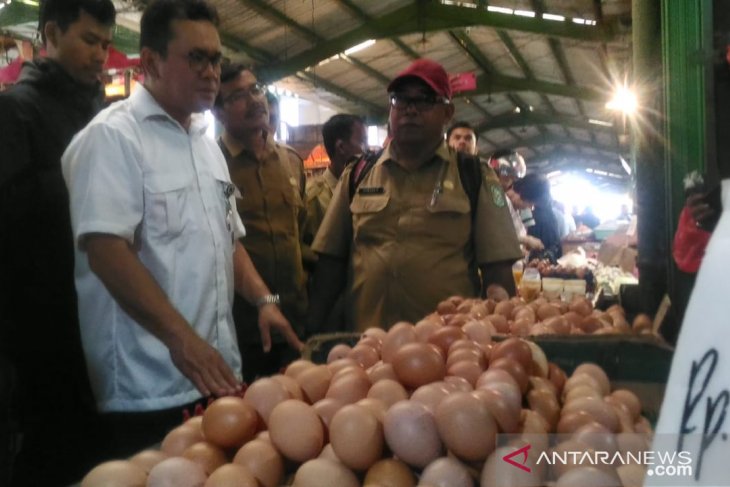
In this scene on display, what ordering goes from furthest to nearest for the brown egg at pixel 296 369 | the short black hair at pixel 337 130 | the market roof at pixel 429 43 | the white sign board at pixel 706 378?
the market roof at pixel 429 43 → the short black hair at pixel 337 130 → the brown egg at pixel 296 369 → the white sign board at pixel 706 378

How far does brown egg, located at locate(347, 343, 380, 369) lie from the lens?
175cm

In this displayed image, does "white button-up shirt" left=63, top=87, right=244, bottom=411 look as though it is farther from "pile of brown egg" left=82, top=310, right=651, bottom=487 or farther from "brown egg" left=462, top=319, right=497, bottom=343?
"brown egg" left=462, top=319, right=497, bottom=343

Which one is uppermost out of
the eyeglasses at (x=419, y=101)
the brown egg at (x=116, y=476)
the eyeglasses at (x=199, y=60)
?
the eyeglasses at (x=199, y=60)

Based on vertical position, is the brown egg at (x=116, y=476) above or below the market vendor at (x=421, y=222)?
below

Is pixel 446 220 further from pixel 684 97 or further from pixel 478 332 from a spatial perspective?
pixel 478 332

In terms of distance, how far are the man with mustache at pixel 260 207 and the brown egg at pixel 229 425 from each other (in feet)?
5.93

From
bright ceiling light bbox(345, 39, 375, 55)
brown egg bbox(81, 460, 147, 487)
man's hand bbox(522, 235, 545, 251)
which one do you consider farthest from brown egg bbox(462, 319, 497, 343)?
bright ceiling light bbox(345, 39, 375, 55)

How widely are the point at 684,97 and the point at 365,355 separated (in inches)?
55.2

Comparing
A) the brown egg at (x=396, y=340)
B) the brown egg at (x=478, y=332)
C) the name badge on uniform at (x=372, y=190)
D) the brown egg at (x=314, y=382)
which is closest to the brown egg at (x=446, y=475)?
the brown egg at (x=314, y=382)

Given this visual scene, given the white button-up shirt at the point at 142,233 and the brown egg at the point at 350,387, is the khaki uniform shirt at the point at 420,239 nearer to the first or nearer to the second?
the white button-up shirt at the point at 142,233

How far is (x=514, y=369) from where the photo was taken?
1.42 m

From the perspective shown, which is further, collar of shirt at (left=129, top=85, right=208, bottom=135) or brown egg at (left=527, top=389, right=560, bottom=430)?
collar of shirt at (left=129, top=85, right=208, bottom=135)

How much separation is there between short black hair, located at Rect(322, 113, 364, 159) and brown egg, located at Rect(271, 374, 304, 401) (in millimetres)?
3022

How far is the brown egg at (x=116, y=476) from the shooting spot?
122cm
